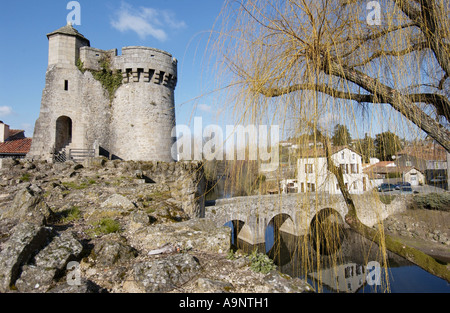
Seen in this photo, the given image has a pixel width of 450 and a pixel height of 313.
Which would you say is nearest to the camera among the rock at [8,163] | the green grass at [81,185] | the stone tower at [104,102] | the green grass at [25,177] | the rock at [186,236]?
the rock at [186,236]

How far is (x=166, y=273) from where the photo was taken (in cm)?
218

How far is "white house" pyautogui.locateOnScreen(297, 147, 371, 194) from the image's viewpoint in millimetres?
1979

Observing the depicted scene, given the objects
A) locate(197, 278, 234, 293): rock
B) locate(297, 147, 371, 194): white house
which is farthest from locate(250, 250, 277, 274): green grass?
locate(297, 147, 371, 194): white house

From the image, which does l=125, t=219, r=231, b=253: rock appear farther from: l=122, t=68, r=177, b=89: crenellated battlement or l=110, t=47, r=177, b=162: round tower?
l=122, t=68, r=177, b=89: crenellated battlement

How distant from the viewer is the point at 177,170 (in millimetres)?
14148

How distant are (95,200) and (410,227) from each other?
26.5 m

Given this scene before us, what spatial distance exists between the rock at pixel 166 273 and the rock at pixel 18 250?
0.92 m

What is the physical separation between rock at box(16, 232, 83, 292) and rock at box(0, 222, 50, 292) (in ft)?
0.20

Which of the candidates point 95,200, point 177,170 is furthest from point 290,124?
point 177,170

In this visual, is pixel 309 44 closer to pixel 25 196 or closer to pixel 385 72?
pixel 385 72

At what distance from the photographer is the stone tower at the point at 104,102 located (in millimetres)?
17312

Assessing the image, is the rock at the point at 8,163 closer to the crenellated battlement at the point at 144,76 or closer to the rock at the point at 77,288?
the crenellated battlement at the point at 144,76

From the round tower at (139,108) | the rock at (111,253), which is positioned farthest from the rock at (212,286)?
the round tower at (139,108)
